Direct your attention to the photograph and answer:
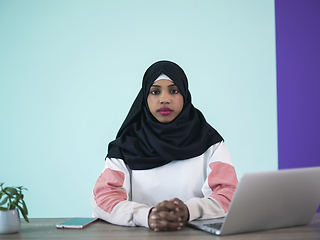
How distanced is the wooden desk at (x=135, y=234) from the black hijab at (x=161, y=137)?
1.38 ft

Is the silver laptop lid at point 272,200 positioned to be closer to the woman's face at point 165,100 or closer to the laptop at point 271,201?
the laptop at point 271,201

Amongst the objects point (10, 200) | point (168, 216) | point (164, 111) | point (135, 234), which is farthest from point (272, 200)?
point (10, 200)

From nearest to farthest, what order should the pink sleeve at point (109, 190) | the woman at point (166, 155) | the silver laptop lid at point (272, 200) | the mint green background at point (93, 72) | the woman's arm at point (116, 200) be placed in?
the silver laptop lid at point (272, 200) < the woman's arm at point (116, 200) < the pink sleeve at point (109, 190) < the woman at point (166, 155) < the mint green background at point (93, 72)

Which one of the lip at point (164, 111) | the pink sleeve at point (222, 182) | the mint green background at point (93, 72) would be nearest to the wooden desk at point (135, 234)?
the pink sleeve at point (222, 182)

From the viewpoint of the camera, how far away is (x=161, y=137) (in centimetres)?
150

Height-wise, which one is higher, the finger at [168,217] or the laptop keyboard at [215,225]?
the finger at [168,217]

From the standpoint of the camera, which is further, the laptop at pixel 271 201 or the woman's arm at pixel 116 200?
the woman's arm at pixel 116 200

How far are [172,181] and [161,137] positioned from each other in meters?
0.21

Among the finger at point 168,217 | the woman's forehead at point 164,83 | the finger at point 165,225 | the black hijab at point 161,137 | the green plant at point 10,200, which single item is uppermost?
the woman's forehead at point 164,83

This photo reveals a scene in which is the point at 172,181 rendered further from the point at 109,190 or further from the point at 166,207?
the point at 166,207

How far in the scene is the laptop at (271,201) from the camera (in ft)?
2.78

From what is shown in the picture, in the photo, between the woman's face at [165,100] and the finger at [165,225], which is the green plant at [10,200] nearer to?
the finger at [165,225]

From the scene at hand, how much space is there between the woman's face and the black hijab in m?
0.02

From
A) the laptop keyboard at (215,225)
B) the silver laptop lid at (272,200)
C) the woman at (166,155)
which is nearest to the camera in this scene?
the silver laptop lid at (272,200)
